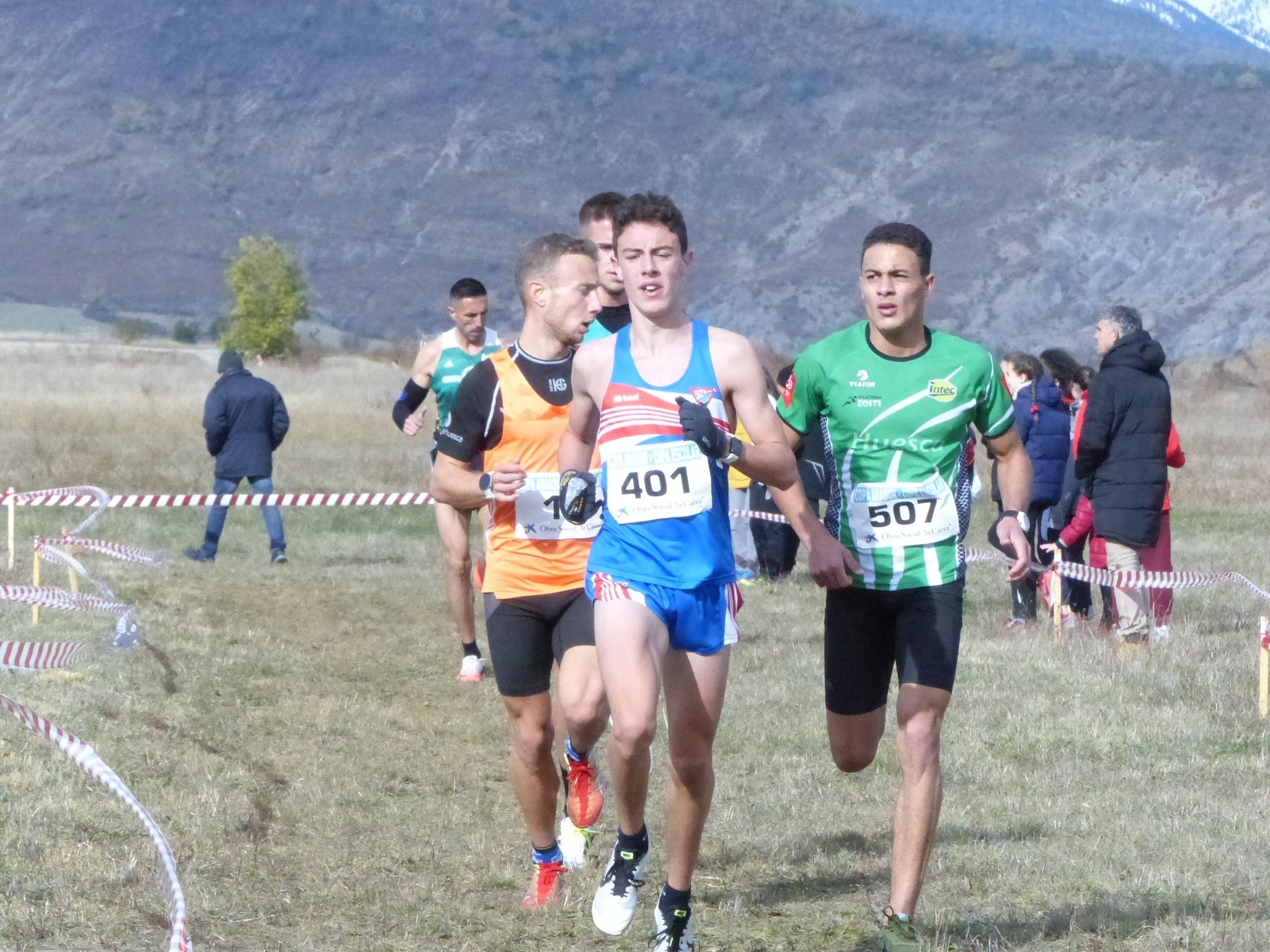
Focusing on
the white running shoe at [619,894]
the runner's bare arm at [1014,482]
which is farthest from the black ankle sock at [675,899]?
the runner's bare arm at [1014,482]

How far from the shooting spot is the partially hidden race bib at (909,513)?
5305mm

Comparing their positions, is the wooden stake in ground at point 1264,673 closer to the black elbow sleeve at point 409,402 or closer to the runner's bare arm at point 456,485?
the runner's bare arm at point 456,485

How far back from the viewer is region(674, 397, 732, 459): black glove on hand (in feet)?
15.3

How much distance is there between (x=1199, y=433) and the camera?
101 ft

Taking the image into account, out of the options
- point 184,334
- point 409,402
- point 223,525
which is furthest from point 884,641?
point 184,334

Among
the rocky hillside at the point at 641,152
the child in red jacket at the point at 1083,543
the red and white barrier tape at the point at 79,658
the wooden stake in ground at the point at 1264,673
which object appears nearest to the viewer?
the red and white barrier tape at the point at 79,658

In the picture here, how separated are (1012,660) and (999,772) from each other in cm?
286

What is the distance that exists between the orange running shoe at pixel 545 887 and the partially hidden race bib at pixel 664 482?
155 cm

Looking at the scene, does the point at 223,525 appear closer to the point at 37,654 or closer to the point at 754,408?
the point at 37,654

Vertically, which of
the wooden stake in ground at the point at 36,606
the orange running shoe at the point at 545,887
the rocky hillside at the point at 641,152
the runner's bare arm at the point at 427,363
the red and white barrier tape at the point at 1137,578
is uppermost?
the rocky hillside at the point at 641,152

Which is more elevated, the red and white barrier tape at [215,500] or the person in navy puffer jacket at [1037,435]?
the person in navy puffer jacket at [1037,435]

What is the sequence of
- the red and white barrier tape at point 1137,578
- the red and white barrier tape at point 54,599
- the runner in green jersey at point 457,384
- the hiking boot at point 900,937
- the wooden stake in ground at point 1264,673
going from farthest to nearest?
the red and white barrier tape at point 1137,578, the runner in green jersey at point 457,384, the red and white barrier tape at point 54,599, the wooden stake in ground at point 1264,673, the hiking boot at point 900,937

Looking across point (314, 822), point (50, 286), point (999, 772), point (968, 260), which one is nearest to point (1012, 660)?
point (999, 772)

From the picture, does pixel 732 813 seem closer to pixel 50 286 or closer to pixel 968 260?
pixel 968 260
